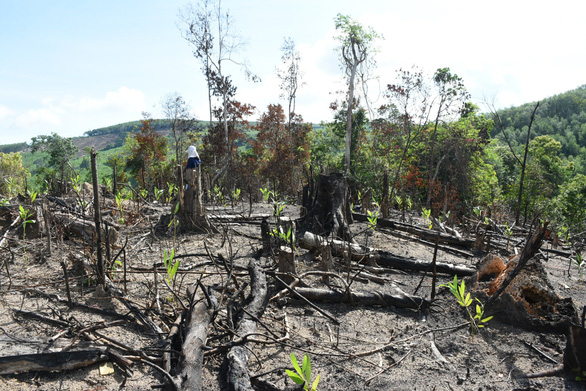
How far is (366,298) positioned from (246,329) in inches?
69.8

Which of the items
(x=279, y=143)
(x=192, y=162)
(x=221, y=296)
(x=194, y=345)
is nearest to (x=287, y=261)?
(x=221, y=296)

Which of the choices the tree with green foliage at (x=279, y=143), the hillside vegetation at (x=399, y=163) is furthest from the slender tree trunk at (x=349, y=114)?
the tree with green foliage at (x=279, y=143)

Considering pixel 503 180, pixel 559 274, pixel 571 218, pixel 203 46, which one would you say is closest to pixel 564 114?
pixel 503 180

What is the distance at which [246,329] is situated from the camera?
3.41 meters

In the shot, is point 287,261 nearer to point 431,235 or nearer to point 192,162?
point 431,235

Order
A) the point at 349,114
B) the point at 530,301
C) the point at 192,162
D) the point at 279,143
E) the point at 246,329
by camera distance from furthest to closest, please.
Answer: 1. the point at 279,143
2. the point at 349,114
3. the point at 192,162
4. the point at 530,301
5. the point at 246,329

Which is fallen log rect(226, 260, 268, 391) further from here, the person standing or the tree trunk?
the person standing

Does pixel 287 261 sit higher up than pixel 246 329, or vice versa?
pixel 287 261

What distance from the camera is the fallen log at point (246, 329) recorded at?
268cm

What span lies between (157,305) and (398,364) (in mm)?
2538

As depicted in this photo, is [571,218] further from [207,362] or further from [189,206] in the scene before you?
[207,362]

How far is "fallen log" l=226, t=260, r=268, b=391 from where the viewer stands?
2.68 meters

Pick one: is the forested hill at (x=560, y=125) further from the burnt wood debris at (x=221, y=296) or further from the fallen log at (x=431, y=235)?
the burnt wood debris at (x=221, y=296)

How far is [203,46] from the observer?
2206cm
